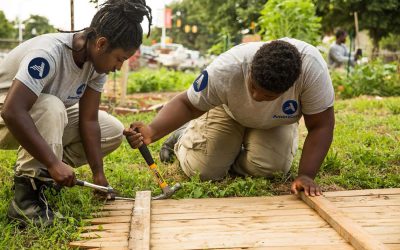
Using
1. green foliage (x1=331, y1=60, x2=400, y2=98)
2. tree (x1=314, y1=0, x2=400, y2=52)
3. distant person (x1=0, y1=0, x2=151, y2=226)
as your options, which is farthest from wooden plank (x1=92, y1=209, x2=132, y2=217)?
tree (x1=314, y1=0, x2=400, y2=52)

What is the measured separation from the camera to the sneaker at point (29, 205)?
8.54ft

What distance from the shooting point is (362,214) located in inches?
107

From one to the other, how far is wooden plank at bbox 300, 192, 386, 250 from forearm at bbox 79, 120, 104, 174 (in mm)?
1286

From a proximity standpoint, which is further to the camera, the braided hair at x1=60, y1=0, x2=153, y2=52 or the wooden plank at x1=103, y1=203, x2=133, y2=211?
the wooden plank at x1=103, y1=203, x2=133, y2=211

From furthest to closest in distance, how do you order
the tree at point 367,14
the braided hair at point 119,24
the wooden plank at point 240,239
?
1. the tree at point 367,14
2. the braided hair at point 119,24
3. the wooden plank at point 240,239

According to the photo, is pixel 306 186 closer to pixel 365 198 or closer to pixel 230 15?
pixel 365 198

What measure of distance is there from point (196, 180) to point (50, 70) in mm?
1264

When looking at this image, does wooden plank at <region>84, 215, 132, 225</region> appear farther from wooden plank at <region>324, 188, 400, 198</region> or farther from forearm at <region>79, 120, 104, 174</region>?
wooden plank at <region>324, 188, 400, 198</region>

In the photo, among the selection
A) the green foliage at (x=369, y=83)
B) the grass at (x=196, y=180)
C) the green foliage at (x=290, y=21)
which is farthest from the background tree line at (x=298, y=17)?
the grass at (x=196, y=180)

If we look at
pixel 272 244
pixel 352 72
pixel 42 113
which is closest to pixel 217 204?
pixel 272 244

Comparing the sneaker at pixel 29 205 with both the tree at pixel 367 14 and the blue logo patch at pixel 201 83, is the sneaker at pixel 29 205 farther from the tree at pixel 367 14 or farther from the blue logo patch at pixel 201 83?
the tree at pixel 367 14

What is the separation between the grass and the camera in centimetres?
251

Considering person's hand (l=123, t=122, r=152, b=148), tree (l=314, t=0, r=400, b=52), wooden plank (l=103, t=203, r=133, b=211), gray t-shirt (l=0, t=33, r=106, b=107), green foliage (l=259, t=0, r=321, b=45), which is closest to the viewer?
gray t-shirt (l=0, t=33, r=106, b=107)

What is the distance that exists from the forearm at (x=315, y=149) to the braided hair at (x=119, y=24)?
1.24 meters
